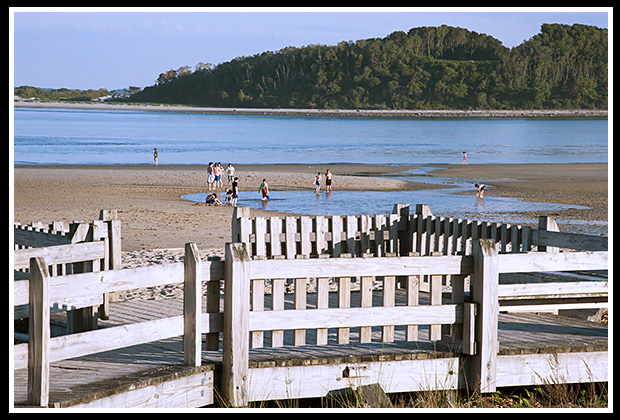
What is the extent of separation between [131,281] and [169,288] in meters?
6.47

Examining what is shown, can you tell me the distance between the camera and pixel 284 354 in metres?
6.77

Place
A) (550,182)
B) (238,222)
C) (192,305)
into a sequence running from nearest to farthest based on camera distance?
(192,305), (238,222), (550,182)

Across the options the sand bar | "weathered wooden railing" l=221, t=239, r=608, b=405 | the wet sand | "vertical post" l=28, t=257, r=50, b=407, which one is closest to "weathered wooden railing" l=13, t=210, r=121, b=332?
"vertical post" l=28, t=257, r=50, b=407

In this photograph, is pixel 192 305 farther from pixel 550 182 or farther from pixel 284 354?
pixel 550 182

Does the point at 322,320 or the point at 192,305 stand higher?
the point at 192,305

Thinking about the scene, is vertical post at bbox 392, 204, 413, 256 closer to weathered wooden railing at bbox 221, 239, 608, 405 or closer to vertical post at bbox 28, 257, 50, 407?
weathered wooden railing at bbox 221, 239, 608, 405

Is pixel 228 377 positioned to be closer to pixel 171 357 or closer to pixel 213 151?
pixel 171 357

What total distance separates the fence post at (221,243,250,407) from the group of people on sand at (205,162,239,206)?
26445 mm

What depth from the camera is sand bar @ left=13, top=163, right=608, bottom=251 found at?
25.7m

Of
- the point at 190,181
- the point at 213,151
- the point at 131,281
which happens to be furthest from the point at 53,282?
the point at 213,151

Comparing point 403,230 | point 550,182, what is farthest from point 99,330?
point 550,182

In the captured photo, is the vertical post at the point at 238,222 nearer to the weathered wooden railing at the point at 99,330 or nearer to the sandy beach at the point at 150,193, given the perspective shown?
the weathered wooden railing at the point at 99,330

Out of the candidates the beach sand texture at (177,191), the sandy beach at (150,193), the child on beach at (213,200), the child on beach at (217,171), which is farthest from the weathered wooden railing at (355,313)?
the child on beach at (217,171)

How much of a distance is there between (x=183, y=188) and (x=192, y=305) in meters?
36.4
